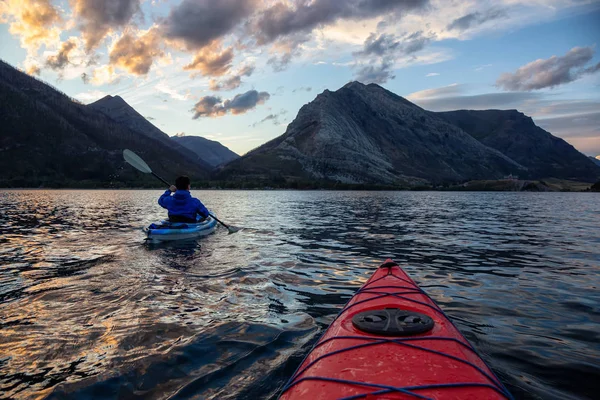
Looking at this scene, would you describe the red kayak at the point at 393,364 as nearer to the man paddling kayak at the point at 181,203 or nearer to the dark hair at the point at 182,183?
the dark hair at the point at 182,183

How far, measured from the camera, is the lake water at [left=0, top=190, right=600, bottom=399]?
5.12m

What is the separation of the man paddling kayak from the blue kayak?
1.59 ft

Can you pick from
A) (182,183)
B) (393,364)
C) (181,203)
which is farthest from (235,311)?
(181,203)

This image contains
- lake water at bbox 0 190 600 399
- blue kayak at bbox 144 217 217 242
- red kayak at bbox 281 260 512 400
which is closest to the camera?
red kayak at bbox 281 260 512 400

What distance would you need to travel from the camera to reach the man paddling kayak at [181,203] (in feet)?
54.9

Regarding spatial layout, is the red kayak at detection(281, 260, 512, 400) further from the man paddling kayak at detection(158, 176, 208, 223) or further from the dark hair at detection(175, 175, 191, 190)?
the man paddling kayak at detection(158, 176, 208, 223)

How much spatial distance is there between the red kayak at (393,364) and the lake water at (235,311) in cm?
133

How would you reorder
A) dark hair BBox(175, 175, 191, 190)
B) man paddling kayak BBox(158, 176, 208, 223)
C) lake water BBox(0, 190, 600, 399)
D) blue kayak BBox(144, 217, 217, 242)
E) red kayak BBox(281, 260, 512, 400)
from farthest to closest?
man paddling kayak BBox(158, 176, 208, 223) < dark hair BBox(175, 175, 191, 190) < blue kayak BBox(144, 217, 217, 242) < lake water BBox(0, 190, 600, 399) < red kayak BBox(281, 260, 512, 400)

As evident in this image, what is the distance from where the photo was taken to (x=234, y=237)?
19141 mm

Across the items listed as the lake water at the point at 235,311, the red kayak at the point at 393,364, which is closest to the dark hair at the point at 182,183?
the lake water at the point at 235,311

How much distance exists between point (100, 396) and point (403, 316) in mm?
4222

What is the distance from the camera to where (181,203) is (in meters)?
17.3

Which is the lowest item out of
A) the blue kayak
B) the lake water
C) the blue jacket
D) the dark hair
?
the lake water

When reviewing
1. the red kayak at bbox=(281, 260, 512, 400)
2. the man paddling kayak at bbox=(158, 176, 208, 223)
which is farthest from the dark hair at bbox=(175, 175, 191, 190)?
the red kayak at bbox=(281, 260, 512, 400)
